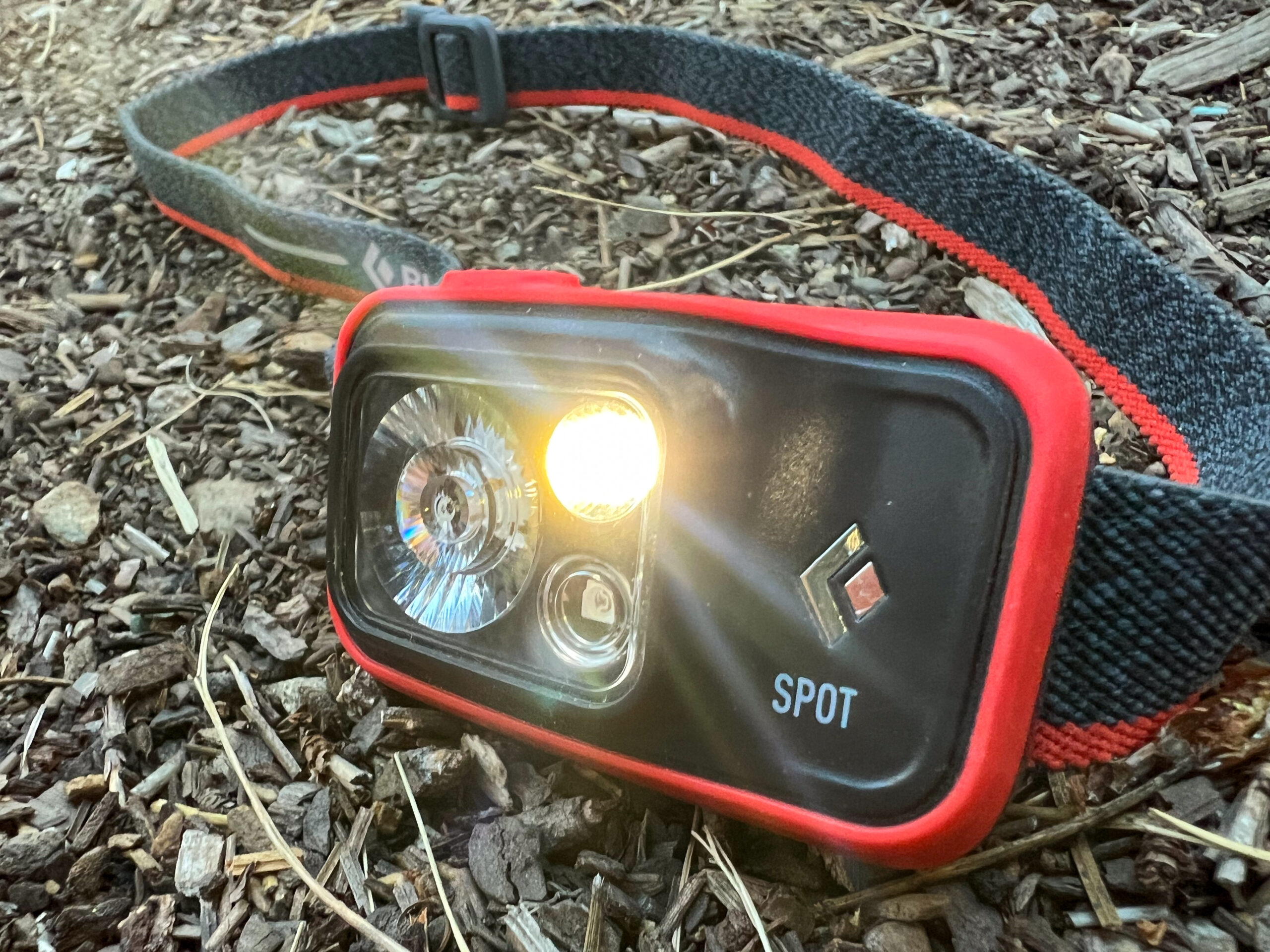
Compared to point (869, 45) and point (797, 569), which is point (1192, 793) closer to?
point (797, 569)

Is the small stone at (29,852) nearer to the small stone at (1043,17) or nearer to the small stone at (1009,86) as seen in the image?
the small stone at (1009,86)

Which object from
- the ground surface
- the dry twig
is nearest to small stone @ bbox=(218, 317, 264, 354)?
the ground surface

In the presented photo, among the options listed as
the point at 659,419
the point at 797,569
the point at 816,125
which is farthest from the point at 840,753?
the point at 816,125

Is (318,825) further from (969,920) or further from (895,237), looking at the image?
(895,237)

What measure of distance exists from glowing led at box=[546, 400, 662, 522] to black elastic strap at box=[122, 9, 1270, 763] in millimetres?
240

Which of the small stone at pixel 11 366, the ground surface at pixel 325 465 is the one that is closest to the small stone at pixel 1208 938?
the ground surface at pixel 325 465

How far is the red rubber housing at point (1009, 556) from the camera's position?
1.59 ft

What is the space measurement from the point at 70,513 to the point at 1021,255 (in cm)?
99

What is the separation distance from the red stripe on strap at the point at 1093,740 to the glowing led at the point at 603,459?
264 mm

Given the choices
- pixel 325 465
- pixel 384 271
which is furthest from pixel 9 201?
pixel 325 465

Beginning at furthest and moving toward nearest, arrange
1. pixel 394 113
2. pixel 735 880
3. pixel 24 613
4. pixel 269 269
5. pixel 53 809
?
1. pixel 394 113
2. pixel 269 269
3. pixel 24 613
4. pixel 53 809
5. pixel 735 880

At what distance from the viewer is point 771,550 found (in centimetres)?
54

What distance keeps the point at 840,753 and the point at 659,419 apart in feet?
0.67

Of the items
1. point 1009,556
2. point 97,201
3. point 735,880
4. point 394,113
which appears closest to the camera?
point 1009,556
